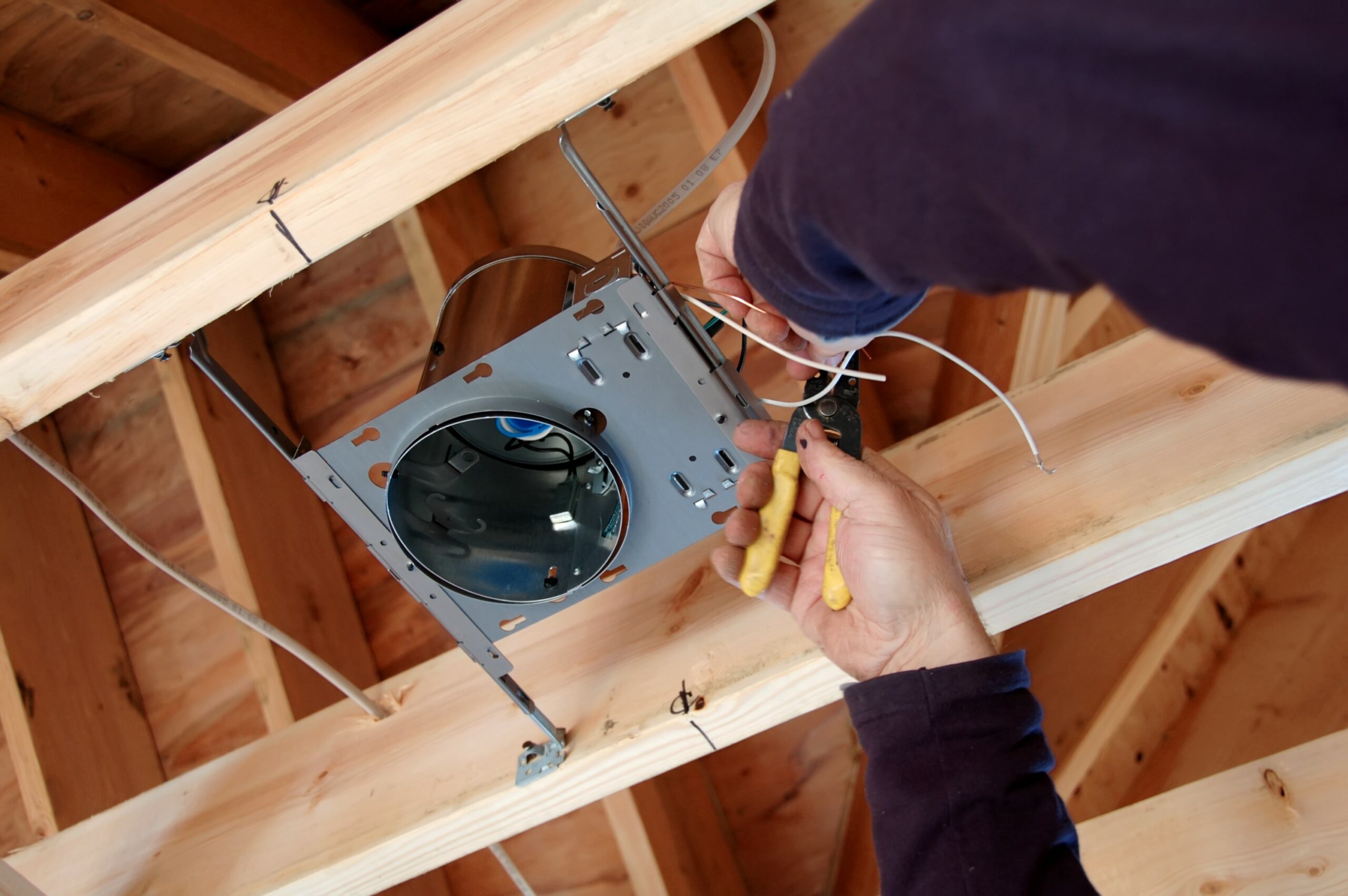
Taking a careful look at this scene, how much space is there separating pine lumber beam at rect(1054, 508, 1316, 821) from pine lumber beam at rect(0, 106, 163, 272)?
175 cm

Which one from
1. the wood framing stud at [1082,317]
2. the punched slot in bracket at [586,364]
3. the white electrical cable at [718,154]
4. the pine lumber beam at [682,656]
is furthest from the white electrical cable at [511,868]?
the wood framing stud at [1082,317]

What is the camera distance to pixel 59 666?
→ 1432 mm

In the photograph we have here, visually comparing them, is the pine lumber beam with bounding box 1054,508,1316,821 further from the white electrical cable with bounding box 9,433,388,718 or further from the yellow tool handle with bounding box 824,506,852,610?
the white electrical cable with bounding box 9,433,388,718

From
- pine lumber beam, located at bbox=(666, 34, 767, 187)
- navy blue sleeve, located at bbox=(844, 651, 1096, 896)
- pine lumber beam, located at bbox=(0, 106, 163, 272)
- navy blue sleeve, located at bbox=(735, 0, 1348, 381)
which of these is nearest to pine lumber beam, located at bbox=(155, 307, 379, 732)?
pine lumber beam, located at bbox=(0, 106, 163, 272)

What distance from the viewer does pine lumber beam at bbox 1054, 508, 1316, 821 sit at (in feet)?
4.57

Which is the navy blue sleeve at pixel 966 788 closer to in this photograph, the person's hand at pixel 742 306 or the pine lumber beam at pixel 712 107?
the person's hand at pixel 742 306

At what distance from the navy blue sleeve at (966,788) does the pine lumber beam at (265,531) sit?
99 cm

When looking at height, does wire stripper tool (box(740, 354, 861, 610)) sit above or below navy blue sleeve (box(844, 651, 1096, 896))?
above

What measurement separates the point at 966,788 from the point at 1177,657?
0.95 m

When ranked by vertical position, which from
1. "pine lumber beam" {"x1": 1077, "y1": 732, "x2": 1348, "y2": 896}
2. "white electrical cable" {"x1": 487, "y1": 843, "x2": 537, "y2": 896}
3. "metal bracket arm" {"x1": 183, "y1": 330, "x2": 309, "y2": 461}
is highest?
"metal bracket arm" {"x1": 183, "y1": 330, "x2": 309, "y2": 461}

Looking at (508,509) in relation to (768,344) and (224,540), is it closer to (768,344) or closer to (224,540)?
(768,344)

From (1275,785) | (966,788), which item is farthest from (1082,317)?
(966,788)

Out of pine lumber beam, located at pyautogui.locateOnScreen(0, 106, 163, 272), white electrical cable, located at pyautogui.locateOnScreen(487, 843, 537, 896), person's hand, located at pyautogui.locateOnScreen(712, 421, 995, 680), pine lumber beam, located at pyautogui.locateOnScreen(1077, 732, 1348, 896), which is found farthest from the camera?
pine lumber beam, located at pyautogui.locateOnScreen(0, 106, 163, 272)

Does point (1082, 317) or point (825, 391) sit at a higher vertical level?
point (1082, 317)
